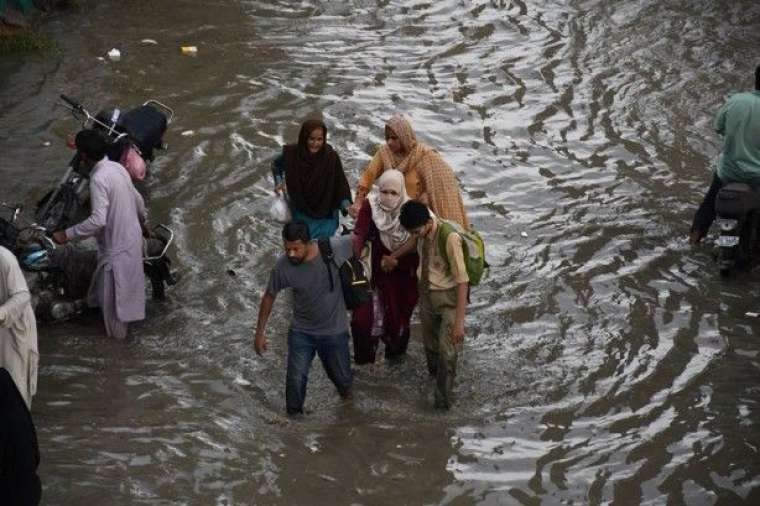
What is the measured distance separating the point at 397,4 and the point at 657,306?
28.7 ft

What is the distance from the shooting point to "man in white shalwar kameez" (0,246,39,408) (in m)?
6.94

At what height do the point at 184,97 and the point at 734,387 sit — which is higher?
the point at 184,97

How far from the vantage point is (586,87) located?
14.5m

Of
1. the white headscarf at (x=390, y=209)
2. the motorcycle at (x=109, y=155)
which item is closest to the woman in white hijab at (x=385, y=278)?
the white headscarf at (x=390, y=209)

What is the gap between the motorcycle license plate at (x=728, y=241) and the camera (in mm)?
10039

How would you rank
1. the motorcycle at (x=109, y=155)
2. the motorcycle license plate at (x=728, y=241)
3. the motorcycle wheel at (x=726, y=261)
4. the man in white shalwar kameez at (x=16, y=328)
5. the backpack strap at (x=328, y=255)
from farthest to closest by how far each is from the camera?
1. the motorcycle wheel at (x=726, y=261)
2. the motorcycle license plate at (x=728, y=241)
3. the motorcycle at (x=109, y=155)
4. the backpack strap at (x=328, y=255)
5. the man in white shalwar kameez at (x=16, y=328)

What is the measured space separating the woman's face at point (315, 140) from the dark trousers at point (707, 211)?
3575 mm

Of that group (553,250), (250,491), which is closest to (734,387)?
(553,250)

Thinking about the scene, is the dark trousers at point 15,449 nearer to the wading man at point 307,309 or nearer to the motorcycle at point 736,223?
the wading man at point 307,309

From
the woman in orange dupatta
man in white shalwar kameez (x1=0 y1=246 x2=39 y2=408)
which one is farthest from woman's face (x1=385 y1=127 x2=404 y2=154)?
man in white shalwar kameez (x1=0 y1=246 x2=39 y2=408)

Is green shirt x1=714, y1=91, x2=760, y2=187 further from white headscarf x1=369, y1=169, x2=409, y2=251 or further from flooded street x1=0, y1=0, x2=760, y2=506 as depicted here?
white headscarf x1=369, y1=169, x2=409, y2=251

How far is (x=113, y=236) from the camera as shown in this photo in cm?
893

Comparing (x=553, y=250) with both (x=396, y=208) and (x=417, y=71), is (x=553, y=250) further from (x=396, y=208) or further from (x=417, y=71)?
(x=417, y=71)

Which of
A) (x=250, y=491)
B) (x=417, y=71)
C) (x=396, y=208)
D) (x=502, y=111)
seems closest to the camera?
(x=250, y=491)
